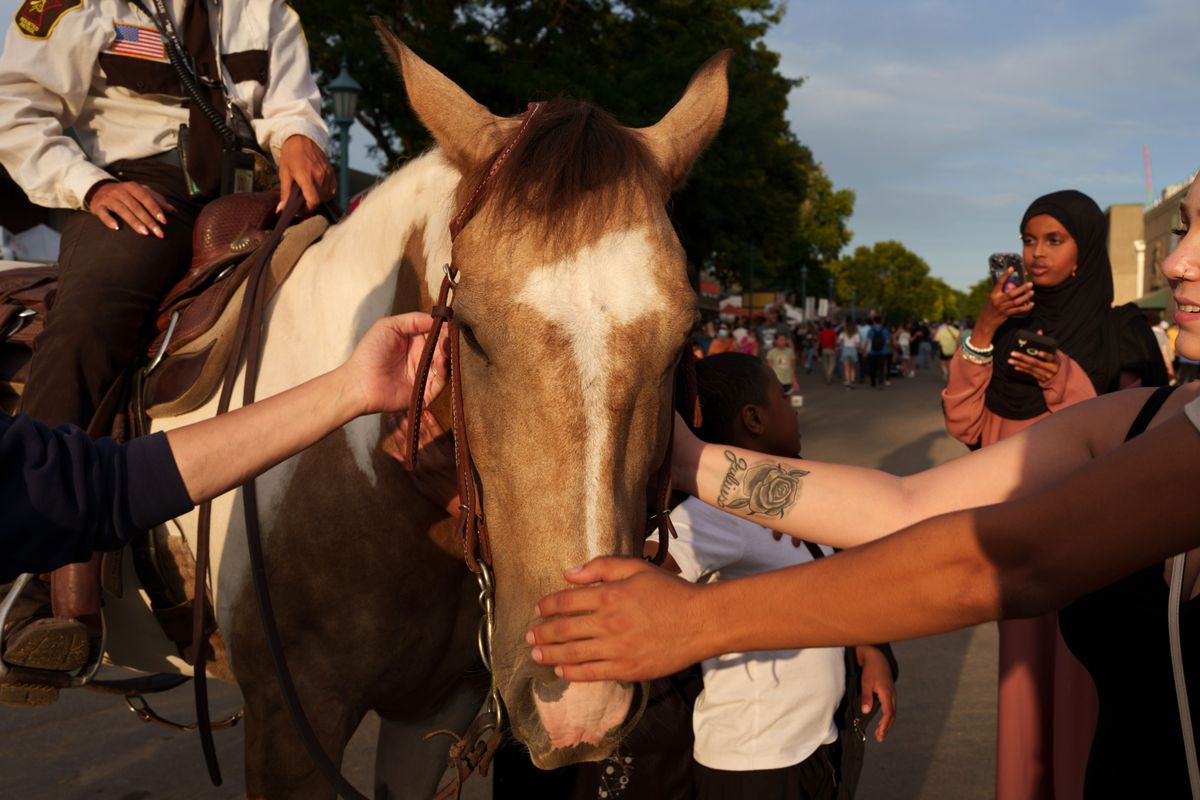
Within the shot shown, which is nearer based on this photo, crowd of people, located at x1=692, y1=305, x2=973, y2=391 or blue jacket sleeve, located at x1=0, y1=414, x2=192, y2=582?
blue jacket sleeve, located at x1=0, y1=414, x2=192, y2=582

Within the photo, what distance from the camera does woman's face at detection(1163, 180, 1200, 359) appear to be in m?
1.92

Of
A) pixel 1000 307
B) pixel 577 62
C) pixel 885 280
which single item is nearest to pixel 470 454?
pixel 1000 307

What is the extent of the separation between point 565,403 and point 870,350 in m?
31.6

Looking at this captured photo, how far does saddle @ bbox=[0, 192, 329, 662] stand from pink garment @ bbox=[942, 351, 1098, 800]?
2.60m

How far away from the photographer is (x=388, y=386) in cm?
221

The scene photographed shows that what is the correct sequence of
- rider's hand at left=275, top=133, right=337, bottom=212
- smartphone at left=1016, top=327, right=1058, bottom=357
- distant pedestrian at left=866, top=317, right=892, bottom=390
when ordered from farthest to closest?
distant pedestrian at left=866, top=317, right=892, bottom=390
smartphone at left=1016, top=327, right=1058, bottom=357
rider's hand at left=275, top=133, right=337, bottom=212

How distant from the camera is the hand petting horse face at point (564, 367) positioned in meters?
1.80

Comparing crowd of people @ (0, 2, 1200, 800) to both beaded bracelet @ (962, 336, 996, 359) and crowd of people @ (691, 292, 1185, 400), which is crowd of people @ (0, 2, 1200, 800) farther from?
crowd of people @ (691, 292, 1185, 400)

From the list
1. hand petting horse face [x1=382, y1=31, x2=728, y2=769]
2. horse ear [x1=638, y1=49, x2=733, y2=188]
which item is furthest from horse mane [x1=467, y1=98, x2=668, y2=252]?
horse ear [x1=638, y1=49, x2=733, y2=188]

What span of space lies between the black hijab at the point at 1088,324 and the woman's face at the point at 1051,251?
0.03m

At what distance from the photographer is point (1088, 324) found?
14.2 ft

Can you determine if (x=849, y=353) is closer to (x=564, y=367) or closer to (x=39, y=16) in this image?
(x=39, y=16)

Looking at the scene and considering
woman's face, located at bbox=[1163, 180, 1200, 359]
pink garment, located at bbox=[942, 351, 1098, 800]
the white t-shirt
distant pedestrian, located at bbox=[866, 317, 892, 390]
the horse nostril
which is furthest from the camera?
distant pedestrian, located at bbox=[866, 317, 892, 390]

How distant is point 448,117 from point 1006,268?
304cm
